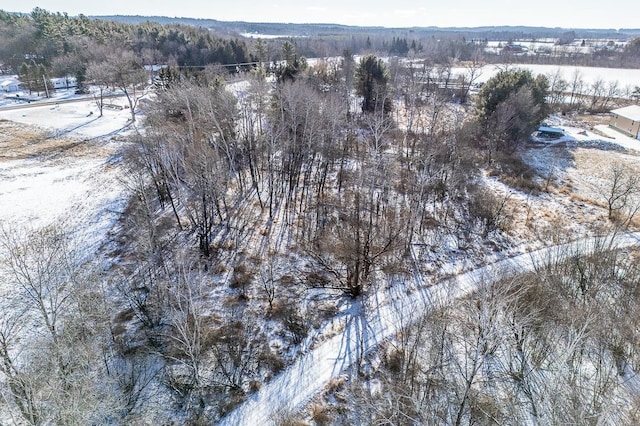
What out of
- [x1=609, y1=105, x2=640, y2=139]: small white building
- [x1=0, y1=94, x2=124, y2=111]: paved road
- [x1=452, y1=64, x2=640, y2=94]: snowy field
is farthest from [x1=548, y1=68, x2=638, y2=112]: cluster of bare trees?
[x1=0, y1=94, x2=124, y2=111]: paved road

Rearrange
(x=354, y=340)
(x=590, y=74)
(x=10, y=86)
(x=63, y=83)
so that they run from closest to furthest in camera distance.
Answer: (x=354, y=340) → (x=10, y=86) → (x=63, y=83) → (x=590, y=74)

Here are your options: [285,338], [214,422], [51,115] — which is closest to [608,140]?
[285,338]

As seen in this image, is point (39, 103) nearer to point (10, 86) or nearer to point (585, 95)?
point (10, 86)

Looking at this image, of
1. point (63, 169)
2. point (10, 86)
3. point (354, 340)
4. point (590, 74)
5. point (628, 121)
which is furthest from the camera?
point (590, 74)

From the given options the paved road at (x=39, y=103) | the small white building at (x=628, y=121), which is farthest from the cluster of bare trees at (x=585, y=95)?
the paved road at (x=39, y=103)

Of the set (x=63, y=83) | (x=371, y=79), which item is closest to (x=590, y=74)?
(x=371, y=79)

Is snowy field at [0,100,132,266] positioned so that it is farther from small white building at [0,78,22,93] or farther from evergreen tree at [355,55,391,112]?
evergreen tree at [355,55,391,112]

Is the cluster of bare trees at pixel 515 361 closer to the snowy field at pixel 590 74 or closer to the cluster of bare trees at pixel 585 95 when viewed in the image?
the cluster of bare trees at pixel 585 95
